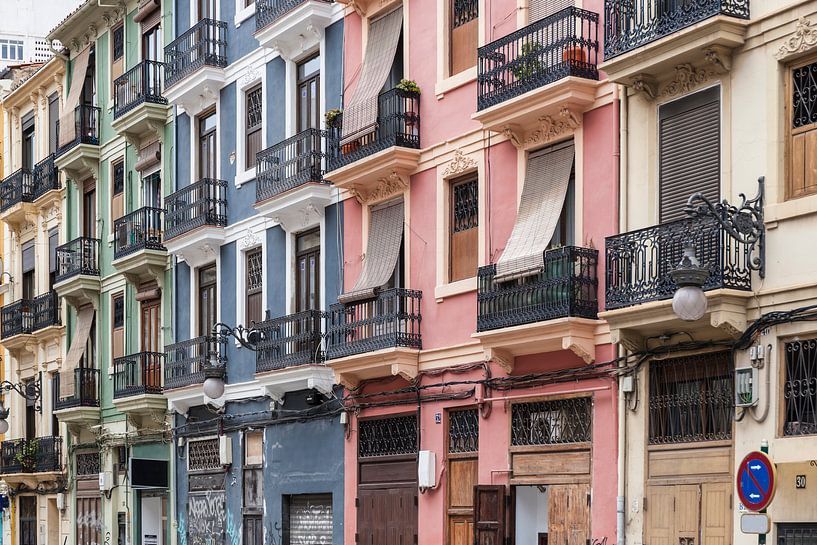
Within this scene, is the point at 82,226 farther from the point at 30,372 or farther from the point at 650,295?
the point at 650,295

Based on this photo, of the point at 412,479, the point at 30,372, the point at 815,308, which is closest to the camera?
the point at 815,308

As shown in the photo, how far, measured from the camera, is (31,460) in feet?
128

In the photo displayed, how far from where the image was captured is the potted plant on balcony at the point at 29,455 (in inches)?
1528

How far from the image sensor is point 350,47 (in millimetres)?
26078

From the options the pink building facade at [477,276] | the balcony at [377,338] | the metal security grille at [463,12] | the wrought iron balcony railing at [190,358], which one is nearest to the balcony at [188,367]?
the wrought iron balcony railing at [190,358]

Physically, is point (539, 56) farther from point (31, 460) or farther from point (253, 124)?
point (31, 460)

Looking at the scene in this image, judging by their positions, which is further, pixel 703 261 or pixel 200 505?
pixel 200 505

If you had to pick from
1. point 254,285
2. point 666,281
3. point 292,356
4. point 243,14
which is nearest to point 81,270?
point 254,285

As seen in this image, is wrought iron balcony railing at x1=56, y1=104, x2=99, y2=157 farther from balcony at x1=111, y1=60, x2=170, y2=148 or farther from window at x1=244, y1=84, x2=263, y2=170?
window at x1=244, y1=84, x2=263, y2=170

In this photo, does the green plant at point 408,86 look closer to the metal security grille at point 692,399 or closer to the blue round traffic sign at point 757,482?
the metal security grille at point 692,399

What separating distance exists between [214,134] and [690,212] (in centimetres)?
1605

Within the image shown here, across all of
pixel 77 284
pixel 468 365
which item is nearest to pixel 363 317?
pixel 468 365

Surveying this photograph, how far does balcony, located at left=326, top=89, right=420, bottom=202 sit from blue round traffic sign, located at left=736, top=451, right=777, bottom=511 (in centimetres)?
1047

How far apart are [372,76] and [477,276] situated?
4.73m
